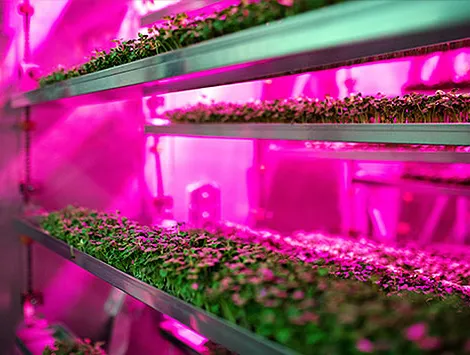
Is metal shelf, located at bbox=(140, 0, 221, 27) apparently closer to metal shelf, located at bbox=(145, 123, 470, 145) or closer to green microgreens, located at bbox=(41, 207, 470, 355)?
metal shelf, located at bbox=(145, 123, 470, 145)

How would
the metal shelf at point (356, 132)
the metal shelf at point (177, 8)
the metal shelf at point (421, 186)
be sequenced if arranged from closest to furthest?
1. the metal shelf at point (356, 132)
2. the metal shelf at point (177, 8)
3. the metal shelf at point (421, 186)

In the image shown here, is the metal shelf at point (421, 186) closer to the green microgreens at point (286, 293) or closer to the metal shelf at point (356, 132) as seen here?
the green microgreens at point (286, 293)

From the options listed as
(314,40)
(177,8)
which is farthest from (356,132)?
(177,8)

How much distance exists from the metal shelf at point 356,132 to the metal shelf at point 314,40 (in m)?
0.49

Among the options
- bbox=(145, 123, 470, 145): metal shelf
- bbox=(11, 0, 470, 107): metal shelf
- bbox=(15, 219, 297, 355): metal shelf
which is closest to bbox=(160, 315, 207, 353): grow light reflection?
bbox=(15, 219, 297, 355): metal shelf

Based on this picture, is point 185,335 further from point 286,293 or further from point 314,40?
point 314,40

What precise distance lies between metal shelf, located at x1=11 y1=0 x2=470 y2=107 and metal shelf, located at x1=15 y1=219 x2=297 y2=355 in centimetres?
71

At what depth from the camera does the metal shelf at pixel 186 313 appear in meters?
1.14

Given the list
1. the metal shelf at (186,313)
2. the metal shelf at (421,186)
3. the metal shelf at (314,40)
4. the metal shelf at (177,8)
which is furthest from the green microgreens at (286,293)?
the metal shelf at (421,186)

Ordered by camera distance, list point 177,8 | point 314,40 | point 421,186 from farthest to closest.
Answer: point 421,186 < point 177,8 < point 314,40

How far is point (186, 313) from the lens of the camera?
1409 mm

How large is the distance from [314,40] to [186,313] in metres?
0.89

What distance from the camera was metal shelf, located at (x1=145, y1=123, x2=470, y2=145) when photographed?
1767mm

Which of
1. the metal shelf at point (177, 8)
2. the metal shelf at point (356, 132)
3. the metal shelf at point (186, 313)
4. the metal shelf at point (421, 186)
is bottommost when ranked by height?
the metal shelf at point (186, 313)
